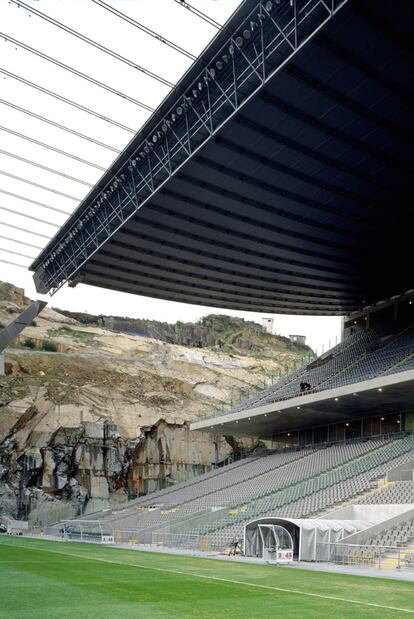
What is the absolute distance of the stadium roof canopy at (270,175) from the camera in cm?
2075

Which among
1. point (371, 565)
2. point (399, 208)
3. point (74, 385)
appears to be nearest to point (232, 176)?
point (399, 208)

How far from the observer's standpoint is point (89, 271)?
125ft

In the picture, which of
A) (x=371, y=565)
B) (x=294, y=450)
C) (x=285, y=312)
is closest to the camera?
(x=371, y=565)

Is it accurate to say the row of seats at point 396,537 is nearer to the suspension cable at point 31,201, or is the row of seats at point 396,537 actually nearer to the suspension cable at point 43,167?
the suspension cable at point 43,167

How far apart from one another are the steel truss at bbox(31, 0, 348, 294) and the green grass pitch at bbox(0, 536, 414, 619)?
14172 mm

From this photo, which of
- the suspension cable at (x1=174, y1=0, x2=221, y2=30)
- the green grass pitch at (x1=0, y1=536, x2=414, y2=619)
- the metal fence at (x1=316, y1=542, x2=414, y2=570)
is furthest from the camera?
the suspension cable at (x1=174, y1=0, x2=221, y2=30)

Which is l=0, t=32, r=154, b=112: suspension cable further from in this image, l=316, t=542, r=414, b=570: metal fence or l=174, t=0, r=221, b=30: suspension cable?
l=316, t=542, r=414, b=570: metal fence

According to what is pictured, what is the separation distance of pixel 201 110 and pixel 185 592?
17.2 m

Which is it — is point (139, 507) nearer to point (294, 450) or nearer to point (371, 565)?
point (294, 450)

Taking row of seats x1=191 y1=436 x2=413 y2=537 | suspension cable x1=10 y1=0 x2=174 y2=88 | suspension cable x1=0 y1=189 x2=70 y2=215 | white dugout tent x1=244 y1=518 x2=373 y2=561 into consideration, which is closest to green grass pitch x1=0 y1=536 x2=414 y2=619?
white dugout tent x1=244 y1=518 x2=373 y2=561

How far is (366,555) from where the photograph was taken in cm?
2050

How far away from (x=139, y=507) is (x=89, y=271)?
567 inches

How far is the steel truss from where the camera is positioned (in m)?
20.1

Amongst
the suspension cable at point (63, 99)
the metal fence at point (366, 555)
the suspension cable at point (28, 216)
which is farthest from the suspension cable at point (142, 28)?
the metal fence at point (366, 555)
